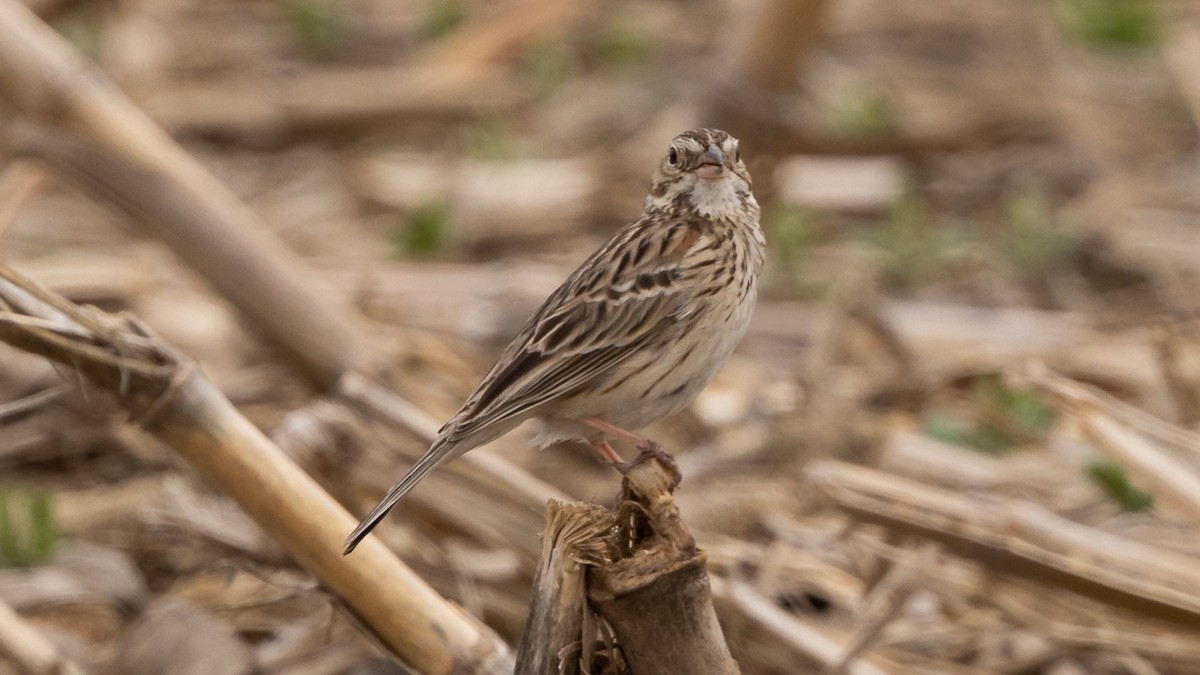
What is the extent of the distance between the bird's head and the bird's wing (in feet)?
0.47

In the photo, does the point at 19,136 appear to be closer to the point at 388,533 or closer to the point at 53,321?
the point at 388,533

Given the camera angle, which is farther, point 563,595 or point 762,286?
point 762,286

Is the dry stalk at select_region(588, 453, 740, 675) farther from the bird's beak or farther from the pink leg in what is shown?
the bird's beak

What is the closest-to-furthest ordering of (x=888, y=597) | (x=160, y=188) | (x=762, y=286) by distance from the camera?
(x=888, y=597), (x=160, y=188), (x=762, y=286)

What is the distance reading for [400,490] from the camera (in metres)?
4.12

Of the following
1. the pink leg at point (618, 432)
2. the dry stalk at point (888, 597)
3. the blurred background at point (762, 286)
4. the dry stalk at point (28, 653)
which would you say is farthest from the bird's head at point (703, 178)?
the dry stalk at point (28, 653)

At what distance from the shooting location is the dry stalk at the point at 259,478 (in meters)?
3.97

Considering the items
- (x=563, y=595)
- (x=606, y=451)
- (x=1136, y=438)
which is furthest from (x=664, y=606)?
(x=1136, y=438)

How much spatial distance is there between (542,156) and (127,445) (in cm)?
382

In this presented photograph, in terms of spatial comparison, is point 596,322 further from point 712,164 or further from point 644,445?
point 712,164

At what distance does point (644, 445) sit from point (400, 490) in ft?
2.66

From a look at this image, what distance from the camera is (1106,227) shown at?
9.40 metres

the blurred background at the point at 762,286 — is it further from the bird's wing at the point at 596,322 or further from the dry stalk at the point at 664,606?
the dry stalk at the point at 664,606

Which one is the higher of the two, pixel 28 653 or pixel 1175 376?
pixel 1175 376
